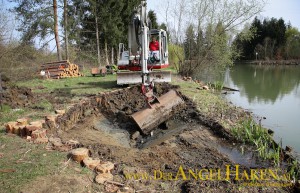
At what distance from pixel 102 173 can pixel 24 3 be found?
14.8m

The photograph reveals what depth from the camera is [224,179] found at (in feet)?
12.9

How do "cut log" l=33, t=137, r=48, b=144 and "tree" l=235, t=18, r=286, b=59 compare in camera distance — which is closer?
"cut log" l=33, t=137, r=48, b=144

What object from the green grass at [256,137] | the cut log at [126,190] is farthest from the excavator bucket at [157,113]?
the cut log at [126,190]

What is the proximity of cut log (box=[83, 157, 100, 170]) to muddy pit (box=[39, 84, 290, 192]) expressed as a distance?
0.99 feet

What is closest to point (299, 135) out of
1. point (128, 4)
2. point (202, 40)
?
point (202, 40)

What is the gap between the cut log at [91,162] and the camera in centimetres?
407

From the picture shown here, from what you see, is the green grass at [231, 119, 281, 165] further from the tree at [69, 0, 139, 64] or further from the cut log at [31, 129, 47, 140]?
the tree at [69, 0, 139, 64]

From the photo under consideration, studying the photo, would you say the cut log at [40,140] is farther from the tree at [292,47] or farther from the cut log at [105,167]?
the tree at [292,47]

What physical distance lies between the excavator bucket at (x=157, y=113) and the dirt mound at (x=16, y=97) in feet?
11.7

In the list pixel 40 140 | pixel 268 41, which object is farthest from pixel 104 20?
pixel 268 41

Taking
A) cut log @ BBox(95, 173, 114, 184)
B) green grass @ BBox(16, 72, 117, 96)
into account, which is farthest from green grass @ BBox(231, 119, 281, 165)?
green grass @ BBox(16, 72, 117, 96)

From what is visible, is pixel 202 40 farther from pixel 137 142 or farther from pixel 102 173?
pixel 102 173

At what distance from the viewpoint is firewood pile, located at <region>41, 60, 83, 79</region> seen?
594 inches

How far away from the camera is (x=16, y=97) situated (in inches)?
325
